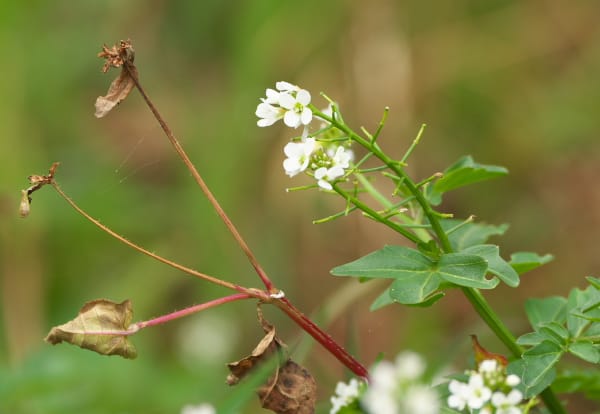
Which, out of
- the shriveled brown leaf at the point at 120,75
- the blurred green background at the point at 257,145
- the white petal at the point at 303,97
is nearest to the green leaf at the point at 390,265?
the white petal at the point at 303,97

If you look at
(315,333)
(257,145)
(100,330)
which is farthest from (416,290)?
(257,145)

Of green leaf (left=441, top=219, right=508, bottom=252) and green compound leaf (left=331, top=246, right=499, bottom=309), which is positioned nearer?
green compound leaf (left=331, top=246, right=499, bottom=309)

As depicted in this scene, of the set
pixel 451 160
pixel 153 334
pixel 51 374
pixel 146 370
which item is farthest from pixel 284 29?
pixel 51 374

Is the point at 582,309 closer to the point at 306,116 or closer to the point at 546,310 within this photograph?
the point at 546,310

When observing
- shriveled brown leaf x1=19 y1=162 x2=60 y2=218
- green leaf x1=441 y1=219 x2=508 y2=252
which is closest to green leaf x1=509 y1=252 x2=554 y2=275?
green leaf x1=441 y1=219 x2=508 y2=252

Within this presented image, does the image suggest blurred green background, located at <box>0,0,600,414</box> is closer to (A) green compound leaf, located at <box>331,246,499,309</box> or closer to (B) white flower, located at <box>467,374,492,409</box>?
(A) green compound leaf, located at <box>331,246,499,309</box>

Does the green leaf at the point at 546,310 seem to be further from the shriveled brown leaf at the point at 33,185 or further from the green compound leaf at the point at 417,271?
the shriveled brown leaf at the point at 33,185
